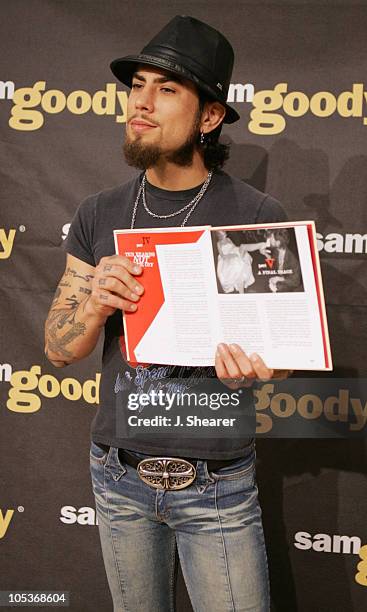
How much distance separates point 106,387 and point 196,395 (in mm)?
214

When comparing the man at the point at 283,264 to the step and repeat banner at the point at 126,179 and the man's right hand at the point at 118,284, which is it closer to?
the man's right hand at the point at 118,284

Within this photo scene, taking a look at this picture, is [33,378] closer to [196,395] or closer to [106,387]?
[106,387]

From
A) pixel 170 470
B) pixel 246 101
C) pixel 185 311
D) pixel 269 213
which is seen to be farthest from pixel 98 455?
pixel 246 101

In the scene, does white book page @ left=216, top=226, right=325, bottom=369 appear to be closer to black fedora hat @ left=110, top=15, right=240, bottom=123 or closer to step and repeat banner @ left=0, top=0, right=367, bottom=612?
black fedora hat @ left=110, top=15, right=240, bottom=123

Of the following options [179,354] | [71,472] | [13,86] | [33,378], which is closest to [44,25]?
[13,86]

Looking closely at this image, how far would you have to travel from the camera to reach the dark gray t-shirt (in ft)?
4.83

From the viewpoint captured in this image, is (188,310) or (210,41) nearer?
(188,310)

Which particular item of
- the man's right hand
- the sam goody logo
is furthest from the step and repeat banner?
the man's right hand

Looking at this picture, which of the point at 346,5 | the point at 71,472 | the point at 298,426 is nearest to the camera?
the point at 346,5

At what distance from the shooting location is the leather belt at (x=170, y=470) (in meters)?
1.45

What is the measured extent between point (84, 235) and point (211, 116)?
1.35 feet

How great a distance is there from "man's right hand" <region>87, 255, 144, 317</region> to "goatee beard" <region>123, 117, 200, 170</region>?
251 millimetres

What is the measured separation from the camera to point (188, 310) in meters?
1.38

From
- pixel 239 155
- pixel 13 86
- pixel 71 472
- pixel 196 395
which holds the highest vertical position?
pixel 13 86
